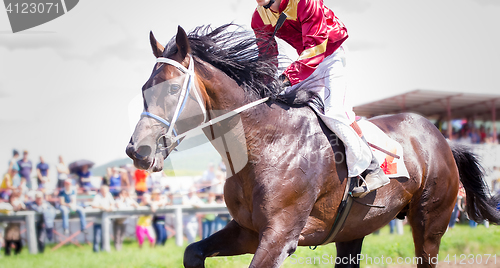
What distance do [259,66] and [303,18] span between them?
0.50m

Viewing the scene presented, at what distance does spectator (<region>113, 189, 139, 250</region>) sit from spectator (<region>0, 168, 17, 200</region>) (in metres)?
1.87

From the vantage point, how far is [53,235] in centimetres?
733

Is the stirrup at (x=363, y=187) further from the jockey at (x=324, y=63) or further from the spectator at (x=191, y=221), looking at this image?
the spectator at (x=191, y=221)

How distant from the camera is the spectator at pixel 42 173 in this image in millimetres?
8023

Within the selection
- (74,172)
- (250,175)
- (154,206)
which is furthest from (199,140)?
(74,172)

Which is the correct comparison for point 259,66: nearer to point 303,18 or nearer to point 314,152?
point 303,18

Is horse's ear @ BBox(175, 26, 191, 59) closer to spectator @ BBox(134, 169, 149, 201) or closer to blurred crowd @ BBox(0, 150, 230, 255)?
blurred crowd @ BBox(0, 150, 230, 255)

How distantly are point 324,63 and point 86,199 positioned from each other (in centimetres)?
625

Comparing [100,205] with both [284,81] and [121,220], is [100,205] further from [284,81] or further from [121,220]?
[284,81]

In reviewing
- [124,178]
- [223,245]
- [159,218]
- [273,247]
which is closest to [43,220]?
[124,178]

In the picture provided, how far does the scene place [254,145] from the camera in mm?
2920

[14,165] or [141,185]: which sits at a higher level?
[14,165]

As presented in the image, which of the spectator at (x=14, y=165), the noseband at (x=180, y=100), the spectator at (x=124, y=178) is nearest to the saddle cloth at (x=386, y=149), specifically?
the noseband at (x=180, y=100)

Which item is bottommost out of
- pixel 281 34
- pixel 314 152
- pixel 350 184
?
pixel 350 184
